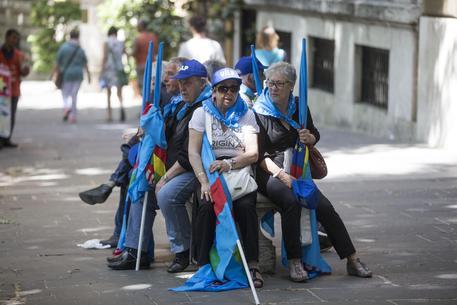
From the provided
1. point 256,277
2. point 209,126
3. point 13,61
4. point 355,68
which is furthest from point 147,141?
point 355,68

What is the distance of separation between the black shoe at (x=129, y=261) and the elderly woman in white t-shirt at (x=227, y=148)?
79 cm

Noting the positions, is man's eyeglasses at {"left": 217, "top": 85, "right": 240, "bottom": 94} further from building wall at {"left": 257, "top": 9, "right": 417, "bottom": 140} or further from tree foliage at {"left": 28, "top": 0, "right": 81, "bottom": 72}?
tree foliage at {"left": 28, "top": 0, "right": 81, "bottom": 72}

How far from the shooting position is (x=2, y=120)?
16.8m

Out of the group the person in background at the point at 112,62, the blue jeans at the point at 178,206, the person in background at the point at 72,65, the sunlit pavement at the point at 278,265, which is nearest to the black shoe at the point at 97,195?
the sunlit pavement at the point at 278,265

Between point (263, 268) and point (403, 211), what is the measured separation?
2.70 meters

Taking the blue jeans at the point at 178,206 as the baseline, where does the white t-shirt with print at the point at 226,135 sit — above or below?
above

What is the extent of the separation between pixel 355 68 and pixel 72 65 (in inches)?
233

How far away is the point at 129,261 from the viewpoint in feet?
28.3

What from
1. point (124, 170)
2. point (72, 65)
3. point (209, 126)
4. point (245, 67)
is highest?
point (245, 67)

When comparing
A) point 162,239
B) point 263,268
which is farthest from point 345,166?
point 263,268

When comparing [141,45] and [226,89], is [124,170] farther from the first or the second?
[141,45]

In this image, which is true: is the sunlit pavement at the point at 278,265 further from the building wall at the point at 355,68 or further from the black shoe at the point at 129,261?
the building wall at the point at 355,68

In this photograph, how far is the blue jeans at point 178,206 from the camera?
327 inches

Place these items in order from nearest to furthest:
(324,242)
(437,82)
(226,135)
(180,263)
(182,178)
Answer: (226,135) < (182,178) < (180,263) < (324,242) < (437,82)
